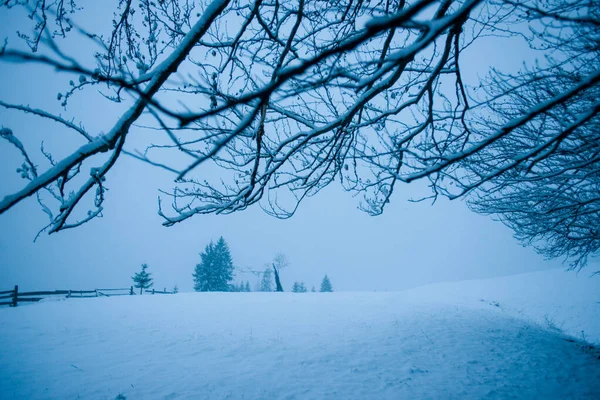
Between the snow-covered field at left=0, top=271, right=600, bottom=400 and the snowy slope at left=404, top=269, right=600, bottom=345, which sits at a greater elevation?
the snow-covered field at left=0, top=271, right=600, bottom=400

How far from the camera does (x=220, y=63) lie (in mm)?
2998

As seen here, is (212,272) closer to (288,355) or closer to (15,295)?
(15,295)

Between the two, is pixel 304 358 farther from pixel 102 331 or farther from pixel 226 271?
pixel 226 271

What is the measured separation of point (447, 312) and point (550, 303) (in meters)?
10.7

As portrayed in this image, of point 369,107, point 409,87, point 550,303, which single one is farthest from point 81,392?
point 550,303

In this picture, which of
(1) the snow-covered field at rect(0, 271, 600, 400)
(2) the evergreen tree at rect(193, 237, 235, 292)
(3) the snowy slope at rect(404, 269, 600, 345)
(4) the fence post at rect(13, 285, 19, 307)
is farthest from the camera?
(2) the evergreen tree at rect(193, 237, 235, 292)

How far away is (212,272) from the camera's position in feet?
127

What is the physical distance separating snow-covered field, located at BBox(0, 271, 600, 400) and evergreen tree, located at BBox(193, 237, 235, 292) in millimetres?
26194

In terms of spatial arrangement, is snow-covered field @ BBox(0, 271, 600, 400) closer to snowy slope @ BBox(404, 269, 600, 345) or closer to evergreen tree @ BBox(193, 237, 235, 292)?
snowy slope @ BBox(404, 269, 600, 345)

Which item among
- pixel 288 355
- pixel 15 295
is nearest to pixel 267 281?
pixel 15 295

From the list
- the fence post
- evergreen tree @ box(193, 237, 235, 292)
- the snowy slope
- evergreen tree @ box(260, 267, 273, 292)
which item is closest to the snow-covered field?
the snowy slope

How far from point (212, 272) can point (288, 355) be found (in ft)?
113

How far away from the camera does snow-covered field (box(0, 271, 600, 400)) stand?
5.33 m

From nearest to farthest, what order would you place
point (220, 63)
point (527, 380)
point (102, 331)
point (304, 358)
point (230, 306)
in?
1. point (220, 63)
2. point (527, 380)
3. point (304, 358)
4. point (102, 331)
5. point (230, 306)
